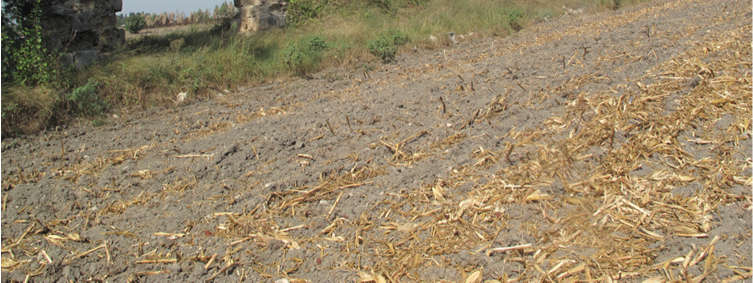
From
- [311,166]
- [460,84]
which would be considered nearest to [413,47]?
[460,84]

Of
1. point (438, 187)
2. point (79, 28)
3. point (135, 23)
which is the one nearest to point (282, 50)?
point (79, 28)

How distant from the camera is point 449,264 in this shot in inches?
85.9

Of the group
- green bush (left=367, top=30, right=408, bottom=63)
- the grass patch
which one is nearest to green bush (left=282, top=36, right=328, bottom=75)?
the grass patch

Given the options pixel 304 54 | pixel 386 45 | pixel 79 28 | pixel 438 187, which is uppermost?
pixel 79 28

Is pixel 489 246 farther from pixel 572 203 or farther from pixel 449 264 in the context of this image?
pixel 572 203

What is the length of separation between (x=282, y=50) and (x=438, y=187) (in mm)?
5212

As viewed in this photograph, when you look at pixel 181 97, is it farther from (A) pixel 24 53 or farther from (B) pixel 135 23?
(B) pixel 135 23

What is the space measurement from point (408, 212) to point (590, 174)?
3.03 ft

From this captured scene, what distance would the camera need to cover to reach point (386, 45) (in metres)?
7.29

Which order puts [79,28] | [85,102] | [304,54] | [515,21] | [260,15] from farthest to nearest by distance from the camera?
[260,15], [515,21], [304,54], [79,28], [85,102]

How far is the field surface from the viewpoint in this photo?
2.20m

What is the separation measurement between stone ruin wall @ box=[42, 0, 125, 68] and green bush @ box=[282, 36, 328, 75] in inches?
95.3

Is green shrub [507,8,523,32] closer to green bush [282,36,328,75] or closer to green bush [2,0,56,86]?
green bush [282,36,328,75]

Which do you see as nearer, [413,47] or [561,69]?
[561,69]
